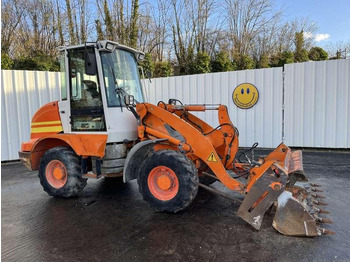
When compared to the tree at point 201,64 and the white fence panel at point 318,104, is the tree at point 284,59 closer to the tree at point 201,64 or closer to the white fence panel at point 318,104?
the tree at point 201,64

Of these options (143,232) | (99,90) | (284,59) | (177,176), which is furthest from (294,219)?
(284,59)

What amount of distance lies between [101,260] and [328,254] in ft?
7.45

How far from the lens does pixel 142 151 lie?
4.09 metres

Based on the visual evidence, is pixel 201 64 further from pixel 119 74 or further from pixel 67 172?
pixel 67 172

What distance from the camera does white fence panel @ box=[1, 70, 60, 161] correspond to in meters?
7.89

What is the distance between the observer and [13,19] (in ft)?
41.8

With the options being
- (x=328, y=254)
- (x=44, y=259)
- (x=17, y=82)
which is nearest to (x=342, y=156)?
(x=328, y=254)

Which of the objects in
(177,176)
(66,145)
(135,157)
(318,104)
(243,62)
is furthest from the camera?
(243,62)

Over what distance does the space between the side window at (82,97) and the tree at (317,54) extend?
1546cm

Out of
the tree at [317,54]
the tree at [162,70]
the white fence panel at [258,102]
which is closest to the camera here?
the white fence panel at [258,102]

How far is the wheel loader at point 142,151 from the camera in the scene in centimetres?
323

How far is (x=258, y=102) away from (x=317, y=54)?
10.6m

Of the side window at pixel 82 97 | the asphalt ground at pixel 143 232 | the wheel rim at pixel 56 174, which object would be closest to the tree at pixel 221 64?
the asphalt ground at pixel 143 232

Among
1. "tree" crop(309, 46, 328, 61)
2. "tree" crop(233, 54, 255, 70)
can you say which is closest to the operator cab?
"tree" crop(233, 54, 255, 70)
